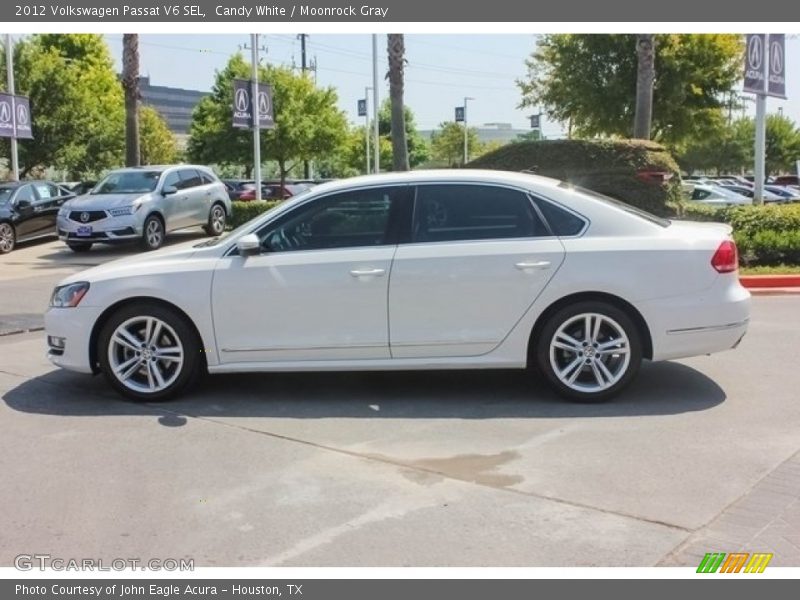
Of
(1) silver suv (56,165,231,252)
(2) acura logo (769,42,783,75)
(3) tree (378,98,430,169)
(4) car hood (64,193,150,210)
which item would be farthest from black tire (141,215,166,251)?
(3) tree (378,98,430,169)

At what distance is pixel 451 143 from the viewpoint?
82.6 m

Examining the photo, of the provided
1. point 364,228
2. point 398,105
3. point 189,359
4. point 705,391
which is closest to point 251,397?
point 189,359

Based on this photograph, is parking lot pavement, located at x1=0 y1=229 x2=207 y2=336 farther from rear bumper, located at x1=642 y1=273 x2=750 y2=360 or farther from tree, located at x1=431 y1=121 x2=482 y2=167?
tree, located at x1=431 y1=121 x2=482 y2=167

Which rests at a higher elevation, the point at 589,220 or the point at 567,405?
the point at 589,220

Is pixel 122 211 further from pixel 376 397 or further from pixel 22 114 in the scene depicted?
pixel 376 397

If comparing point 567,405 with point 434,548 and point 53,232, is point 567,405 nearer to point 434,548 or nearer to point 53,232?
point 434,548

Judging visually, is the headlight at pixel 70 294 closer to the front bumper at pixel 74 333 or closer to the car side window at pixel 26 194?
the front bumper at pixel 74 333

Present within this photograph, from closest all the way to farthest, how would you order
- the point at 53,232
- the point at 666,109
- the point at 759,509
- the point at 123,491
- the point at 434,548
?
the point at 434,548, the point at 759,509, the point at 123,491, the point at 53,232, the point at 666,109

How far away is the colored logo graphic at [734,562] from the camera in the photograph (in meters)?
3.56

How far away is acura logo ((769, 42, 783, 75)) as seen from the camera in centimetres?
1411

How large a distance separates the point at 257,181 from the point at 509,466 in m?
18.6

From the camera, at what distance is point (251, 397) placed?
6328 mm

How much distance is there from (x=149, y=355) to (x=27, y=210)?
47.8ft

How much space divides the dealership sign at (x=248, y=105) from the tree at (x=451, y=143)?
6040 centimetres
